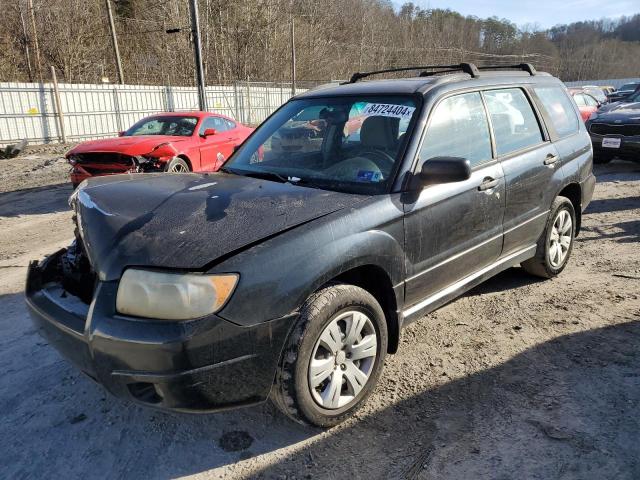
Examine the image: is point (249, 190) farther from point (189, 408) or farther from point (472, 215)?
point (472, 215)

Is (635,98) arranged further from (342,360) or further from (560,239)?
(342,360)

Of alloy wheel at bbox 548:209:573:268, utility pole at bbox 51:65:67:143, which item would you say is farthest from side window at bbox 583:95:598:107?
utility pole at bbox 51:65:67:143

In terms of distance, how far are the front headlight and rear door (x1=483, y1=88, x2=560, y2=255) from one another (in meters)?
2.42

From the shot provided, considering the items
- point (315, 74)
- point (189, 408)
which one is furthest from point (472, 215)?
point (315, 74)

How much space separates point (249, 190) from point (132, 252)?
0.88 m

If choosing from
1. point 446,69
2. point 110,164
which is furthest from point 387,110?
point 110,164

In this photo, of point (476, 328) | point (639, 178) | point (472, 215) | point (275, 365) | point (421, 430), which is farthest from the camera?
point (639, 178)

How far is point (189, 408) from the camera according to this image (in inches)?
84.0

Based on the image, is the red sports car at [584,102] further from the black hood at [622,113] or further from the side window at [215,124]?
the side window at [215,124]

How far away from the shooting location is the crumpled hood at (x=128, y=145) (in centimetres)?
765

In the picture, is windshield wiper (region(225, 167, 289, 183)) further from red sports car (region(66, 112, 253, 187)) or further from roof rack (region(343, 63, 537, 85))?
red sports car (region(66, 112, 253, 187))

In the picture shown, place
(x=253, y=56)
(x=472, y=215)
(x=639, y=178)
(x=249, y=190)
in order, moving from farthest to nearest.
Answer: (x=253, y=56) → (x=639, y=178) → (x=472, y=215) → (x=249, y=190)

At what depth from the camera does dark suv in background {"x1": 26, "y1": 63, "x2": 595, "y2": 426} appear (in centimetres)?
212

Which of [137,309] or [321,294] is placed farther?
[321,294]
